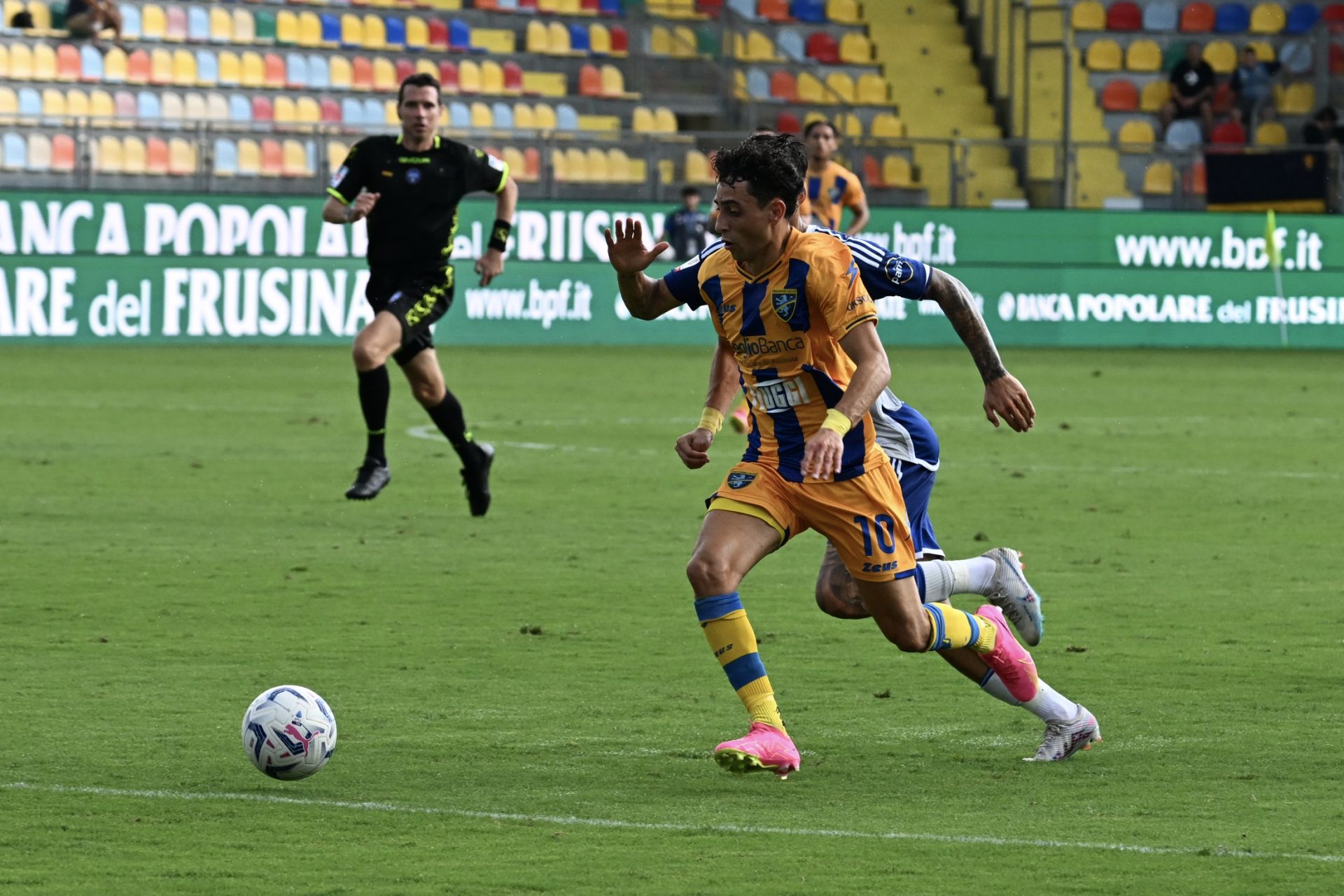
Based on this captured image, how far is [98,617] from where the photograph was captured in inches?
330

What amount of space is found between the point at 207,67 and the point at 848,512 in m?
23.7

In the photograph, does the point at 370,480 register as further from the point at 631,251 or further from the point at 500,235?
the point at 631,251

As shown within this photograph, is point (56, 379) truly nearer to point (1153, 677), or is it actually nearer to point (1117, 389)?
point (1117, 389)

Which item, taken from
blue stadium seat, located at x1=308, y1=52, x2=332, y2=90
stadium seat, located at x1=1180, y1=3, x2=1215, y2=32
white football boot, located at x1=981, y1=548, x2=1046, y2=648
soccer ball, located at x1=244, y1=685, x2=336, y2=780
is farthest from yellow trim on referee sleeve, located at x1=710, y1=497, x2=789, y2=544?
stadium seat, located at x1=1180, y1=3, x2=1215, y2=32

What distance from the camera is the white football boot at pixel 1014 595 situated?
6.50 m

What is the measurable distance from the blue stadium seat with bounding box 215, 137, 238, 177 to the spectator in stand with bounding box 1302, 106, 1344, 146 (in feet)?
47.3

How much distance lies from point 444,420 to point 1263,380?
43.5 feet

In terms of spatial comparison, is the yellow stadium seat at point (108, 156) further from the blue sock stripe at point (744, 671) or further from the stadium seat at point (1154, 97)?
the blue sock stripe at point (744, 671)

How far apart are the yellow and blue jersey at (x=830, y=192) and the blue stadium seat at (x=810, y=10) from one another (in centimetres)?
1492

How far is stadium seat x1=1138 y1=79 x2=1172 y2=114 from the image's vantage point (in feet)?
110

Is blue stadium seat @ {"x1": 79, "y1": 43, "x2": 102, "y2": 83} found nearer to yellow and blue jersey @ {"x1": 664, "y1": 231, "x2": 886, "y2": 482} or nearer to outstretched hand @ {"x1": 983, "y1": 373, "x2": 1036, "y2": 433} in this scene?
yellow and blue jersey @ {"x1": 664, "y1": 231, "x2": 886, "y2": 482}

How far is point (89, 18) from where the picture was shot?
2738 cm

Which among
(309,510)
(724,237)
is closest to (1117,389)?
(309,510)

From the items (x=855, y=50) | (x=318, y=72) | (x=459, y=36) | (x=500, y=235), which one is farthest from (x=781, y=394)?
(x=855, y=50)
